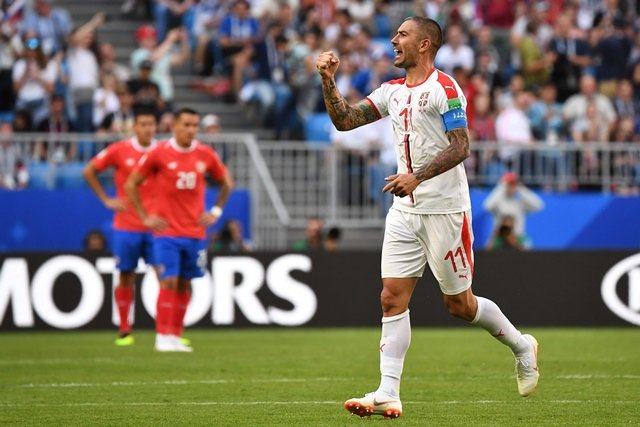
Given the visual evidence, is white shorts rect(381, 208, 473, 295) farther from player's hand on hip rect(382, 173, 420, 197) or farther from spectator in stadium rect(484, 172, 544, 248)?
spectator in stadium rect(484, 172, 544, 248)

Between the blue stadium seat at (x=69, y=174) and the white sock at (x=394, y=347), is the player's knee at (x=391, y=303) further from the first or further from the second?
the blue stadium seat at (x=69, y=174)

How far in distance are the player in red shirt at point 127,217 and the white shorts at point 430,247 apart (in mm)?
7281

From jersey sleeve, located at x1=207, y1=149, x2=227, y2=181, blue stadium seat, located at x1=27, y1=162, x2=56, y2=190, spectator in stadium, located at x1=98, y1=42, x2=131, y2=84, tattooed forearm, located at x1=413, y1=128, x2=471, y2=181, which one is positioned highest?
spectator in stadium, located at x1=98, y1=42, x2=131, y2=84

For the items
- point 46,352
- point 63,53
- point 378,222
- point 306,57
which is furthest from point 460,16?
point 46,352

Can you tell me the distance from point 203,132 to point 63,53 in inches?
117

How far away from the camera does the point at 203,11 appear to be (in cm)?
2489

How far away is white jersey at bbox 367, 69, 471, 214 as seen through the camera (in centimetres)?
935

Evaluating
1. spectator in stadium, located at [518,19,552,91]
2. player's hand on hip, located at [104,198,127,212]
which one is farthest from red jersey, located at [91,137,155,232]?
spectator in stadium, located at [518,19,552,91]

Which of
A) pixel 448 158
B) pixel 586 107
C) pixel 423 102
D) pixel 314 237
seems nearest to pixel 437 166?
pixel 448 158

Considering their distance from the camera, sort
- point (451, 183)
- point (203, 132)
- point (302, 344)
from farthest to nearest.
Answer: point (203, 132) → point (302, 344) → point (451, 183)

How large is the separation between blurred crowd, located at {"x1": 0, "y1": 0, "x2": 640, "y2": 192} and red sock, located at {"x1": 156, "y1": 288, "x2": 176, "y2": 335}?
610cm

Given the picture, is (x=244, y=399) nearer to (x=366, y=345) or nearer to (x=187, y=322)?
(x=366, y=345)

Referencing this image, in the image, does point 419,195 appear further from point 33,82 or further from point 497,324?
point 33,82

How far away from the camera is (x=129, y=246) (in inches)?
645
